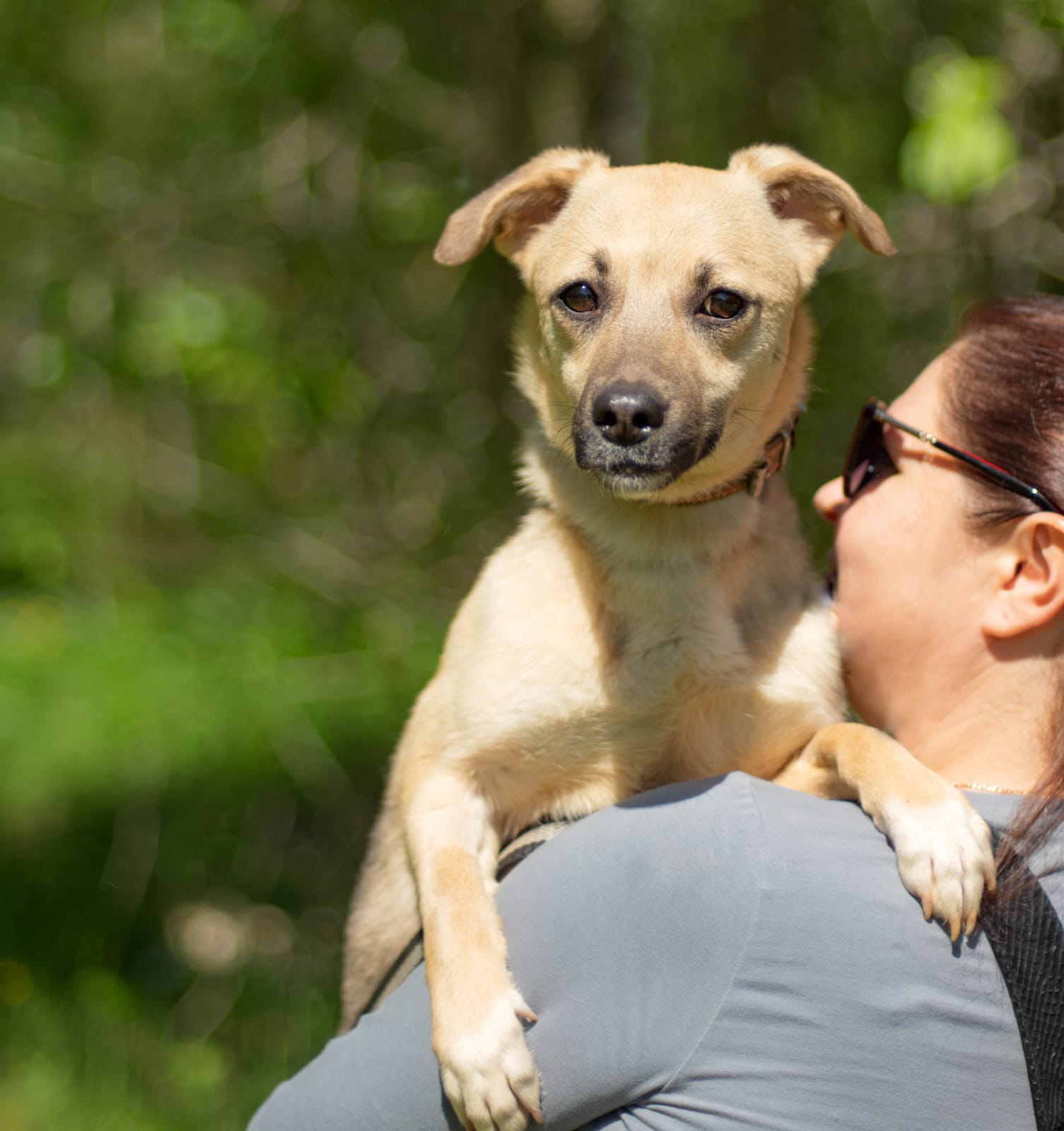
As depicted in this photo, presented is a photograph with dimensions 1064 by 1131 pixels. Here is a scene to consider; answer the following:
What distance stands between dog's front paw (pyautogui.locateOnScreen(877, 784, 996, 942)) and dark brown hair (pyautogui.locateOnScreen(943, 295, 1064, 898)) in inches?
1.7

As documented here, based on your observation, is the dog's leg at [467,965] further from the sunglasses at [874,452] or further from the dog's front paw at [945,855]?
the sunglasses at [874,452]

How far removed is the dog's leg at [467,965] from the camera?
4.92ft

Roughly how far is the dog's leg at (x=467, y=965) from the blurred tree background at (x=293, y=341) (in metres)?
2.00

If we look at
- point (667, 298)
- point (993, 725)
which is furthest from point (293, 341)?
point (993, 725)

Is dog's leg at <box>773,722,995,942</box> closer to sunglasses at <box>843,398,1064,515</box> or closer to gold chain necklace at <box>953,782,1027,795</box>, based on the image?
gold chain necklace at <box>953,782,1027,795</box>

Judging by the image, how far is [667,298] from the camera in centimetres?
209

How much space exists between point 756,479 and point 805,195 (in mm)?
696

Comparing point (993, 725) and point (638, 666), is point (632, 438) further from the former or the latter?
point (993, 725)

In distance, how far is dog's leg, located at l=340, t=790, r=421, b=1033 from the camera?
2311mm

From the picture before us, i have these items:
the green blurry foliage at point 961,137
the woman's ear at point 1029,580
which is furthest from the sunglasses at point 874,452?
the green blurry foliage at point 961,137

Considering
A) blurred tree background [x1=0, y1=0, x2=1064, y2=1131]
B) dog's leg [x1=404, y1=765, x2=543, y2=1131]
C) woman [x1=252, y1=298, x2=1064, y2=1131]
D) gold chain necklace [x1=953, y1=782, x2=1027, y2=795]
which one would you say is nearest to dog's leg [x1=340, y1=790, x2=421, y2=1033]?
dog's leg [x1=404, y1=765, x2=543, y2=1131]

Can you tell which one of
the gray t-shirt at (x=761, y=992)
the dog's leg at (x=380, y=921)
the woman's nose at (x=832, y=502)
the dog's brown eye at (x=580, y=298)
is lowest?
the dog's leg at (x=380, y=921)

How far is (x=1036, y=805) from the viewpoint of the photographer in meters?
1.53

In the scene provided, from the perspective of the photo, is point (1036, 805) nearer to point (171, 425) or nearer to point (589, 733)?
point (589, 733)
